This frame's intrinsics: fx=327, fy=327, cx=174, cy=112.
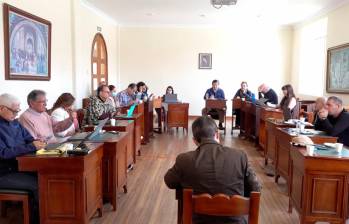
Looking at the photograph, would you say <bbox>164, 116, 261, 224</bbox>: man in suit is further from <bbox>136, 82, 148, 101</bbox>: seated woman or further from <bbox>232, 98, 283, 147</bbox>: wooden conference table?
<bbox>136, 82, 148, 101</bbox>: seated woman

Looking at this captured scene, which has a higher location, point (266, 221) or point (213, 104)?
point (213, 104)

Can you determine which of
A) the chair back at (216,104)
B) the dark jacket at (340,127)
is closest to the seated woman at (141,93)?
the chair back at (216,104)

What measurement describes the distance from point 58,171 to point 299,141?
233 centimetres

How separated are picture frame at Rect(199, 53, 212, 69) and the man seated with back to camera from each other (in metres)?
7.32

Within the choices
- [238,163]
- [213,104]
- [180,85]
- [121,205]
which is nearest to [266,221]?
[121,205]

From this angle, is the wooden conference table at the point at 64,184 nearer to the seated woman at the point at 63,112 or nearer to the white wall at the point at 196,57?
the seated woman at the point at 63,112

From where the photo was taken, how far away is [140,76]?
11.4 meters

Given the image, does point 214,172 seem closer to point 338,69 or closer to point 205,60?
point 338,69

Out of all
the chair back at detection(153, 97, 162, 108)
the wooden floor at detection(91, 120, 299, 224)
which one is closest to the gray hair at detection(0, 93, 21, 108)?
the wooden floor at detection(91, 120, 299, 224)

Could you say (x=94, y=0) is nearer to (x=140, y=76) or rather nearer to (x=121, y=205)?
(x=140, y=76)

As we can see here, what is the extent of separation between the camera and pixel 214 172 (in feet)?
6.10

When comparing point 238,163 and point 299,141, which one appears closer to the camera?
point 238,163

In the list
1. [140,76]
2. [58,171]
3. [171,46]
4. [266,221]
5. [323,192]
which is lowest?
[266,221]

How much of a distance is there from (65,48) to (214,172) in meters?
5.71
